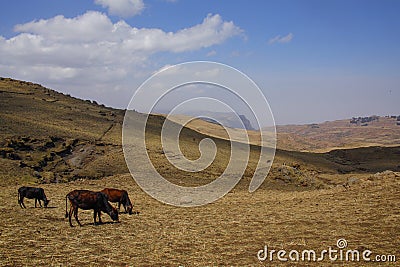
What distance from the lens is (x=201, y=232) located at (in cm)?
1430

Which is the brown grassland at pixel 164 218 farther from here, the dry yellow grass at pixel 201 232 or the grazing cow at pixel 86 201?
the grazing cow at pixel 86 201

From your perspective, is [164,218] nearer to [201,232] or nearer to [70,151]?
[201,232]

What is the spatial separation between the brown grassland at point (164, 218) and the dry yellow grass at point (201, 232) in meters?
0.03

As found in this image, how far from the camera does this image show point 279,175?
38875 millimetres

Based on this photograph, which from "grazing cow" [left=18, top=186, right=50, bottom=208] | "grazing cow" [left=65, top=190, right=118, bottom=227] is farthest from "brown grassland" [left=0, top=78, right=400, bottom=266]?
"grazing cow" [left=65, top=190, right=118, bottom=227]

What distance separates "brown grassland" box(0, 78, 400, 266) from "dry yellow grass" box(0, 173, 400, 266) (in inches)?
1.4

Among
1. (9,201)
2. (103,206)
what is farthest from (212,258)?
(9,201)

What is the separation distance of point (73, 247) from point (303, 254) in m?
7.11

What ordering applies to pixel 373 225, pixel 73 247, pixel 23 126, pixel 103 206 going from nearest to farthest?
pixel 73 247, pixel 373 225, pixel 103 206, pixel 23 126

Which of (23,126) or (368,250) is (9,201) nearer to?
(368,250)

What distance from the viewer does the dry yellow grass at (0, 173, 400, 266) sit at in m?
10.7

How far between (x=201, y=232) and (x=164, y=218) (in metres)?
3.77

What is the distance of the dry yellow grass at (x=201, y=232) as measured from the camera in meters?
10.7

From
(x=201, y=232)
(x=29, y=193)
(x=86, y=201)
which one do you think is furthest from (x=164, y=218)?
(x=29, y=193)
